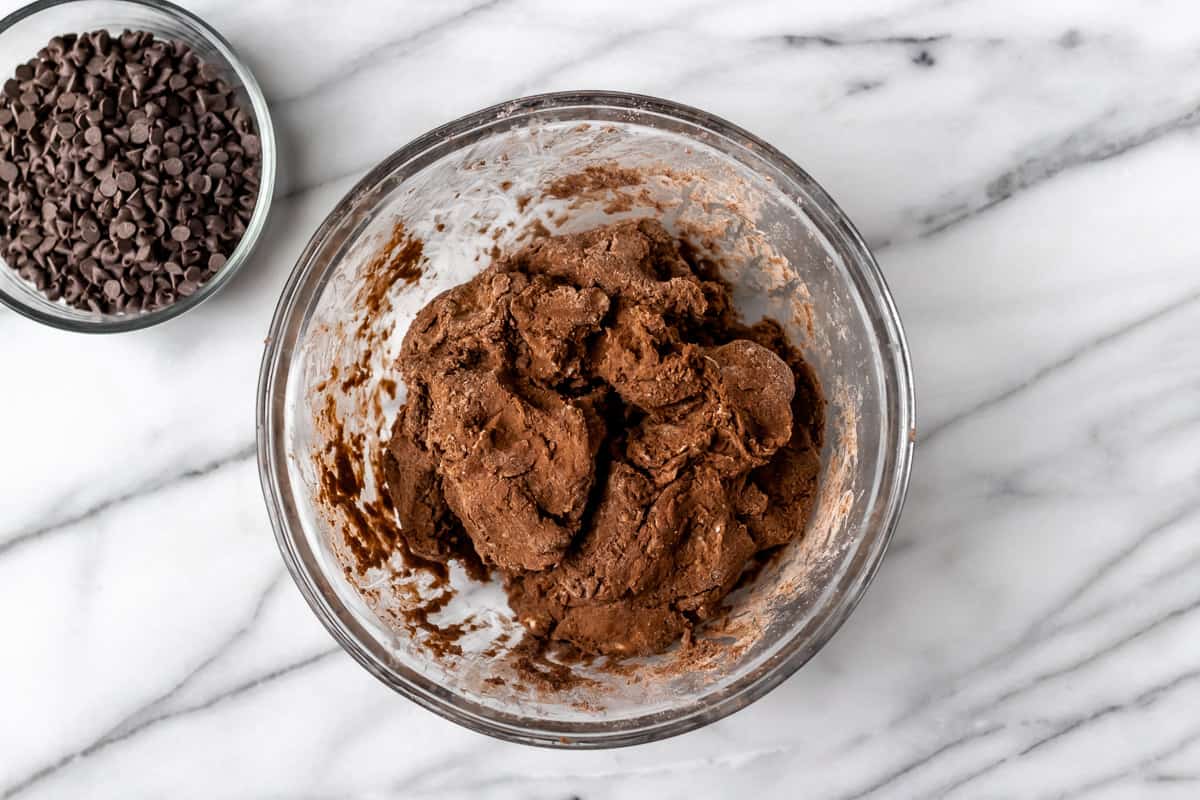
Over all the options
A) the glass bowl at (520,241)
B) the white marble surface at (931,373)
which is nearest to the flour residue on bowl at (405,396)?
the glass bowl at (520,241)

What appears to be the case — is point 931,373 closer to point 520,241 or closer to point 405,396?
point 520,241

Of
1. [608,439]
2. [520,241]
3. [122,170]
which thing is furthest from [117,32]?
[608,439]

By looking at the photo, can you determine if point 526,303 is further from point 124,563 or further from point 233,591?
point 124,563

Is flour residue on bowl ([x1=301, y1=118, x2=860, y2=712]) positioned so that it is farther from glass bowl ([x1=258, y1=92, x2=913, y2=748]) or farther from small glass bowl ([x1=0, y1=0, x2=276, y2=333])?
small glass bowl ([x1=0, y1=0, x2=276, y2=333])

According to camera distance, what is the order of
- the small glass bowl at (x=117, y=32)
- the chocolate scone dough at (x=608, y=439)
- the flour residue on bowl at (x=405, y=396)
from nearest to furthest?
the chocolate scone dough at (x=608, y=439) → the flour residue on bowl at (x=405, y=396) → the small glass bowl at (x=117, y=32)

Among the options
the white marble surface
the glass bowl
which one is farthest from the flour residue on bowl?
the white marble surface

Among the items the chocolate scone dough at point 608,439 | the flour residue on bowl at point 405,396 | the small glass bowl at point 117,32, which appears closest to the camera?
the chocolate scone dough at point 608,439

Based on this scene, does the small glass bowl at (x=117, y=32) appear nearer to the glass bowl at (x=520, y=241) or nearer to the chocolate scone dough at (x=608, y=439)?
the glass bowl at (x=520, y=241)
